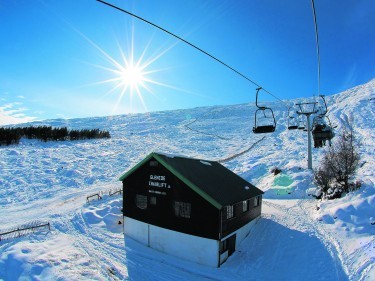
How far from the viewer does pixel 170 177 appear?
19.8 meters

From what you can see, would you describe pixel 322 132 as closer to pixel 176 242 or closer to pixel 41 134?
pixel 176 242

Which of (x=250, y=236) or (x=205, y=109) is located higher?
(x=205, y=109)

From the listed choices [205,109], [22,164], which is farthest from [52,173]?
[205,109]

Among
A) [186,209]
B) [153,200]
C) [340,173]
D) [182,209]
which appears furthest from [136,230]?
[340,173]

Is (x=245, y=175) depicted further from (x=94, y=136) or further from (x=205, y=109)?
(x=205, y=109)

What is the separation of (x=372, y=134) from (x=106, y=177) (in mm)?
49390

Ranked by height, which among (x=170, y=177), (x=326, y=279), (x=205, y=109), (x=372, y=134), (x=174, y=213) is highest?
(x=205, y=109)

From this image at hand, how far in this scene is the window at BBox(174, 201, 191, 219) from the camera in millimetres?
18736

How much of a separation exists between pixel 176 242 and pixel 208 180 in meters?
4.85

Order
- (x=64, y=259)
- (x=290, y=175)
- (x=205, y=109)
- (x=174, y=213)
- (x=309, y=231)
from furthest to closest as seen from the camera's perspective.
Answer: (x=205, y=109), (x=290, y=175), (x=309, y=231), (x=174, y=213), (x=64, y=259)

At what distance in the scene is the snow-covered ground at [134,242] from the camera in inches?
636

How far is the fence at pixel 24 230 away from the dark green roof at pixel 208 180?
7772 millimetres

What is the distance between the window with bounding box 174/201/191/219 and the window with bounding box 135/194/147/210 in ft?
9.77

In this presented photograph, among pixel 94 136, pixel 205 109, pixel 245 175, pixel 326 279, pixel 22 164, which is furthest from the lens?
pixel 205 109
